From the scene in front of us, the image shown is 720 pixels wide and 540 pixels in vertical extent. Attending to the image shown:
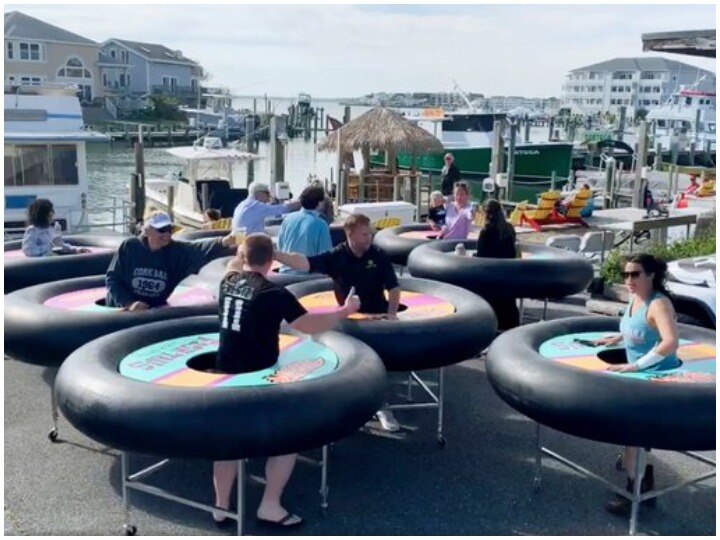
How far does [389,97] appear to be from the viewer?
136 meters

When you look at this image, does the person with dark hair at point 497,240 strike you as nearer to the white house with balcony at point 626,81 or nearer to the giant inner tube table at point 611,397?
the giant inner tube table at point 611,397

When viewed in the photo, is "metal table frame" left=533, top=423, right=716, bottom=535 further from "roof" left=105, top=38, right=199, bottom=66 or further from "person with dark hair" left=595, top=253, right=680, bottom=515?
"roof" left=105, top=38, right=199, bottom=66

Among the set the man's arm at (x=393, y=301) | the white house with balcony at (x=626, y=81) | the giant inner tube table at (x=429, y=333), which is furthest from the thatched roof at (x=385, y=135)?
the white house with balcony at (x=626, y=81)

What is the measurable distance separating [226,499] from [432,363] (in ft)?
5.59

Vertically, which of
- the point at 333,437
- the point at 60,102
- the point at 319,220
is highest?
the point at 60,102

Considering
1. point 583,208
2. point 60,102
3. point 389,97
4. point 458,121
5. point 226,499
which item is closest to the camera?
point 226,499

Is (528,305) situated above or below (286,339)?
below

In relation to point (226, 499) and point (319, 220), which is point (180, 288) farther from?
point (226, 499)

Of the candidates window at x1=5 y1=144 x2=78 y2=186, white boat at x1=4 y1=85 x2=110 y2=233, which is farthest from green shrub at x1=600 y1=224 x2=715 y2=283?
window at x1=5 y1=144 x2=78 y2=186

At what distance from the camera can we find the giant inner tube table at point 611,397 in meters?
4.23

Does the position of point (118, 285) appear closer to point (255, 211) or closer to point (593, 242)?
point (255, 211)

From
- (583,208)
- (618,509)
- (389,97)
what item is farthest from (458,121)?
(389,97)

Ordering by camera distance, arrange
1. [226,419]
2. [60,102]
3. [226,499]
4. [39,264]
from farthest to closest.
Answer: [60,102]
[39,264]
[226,499]
[226,419]

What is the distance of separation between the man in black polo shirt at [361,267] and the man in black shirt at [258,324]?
3.84ft
